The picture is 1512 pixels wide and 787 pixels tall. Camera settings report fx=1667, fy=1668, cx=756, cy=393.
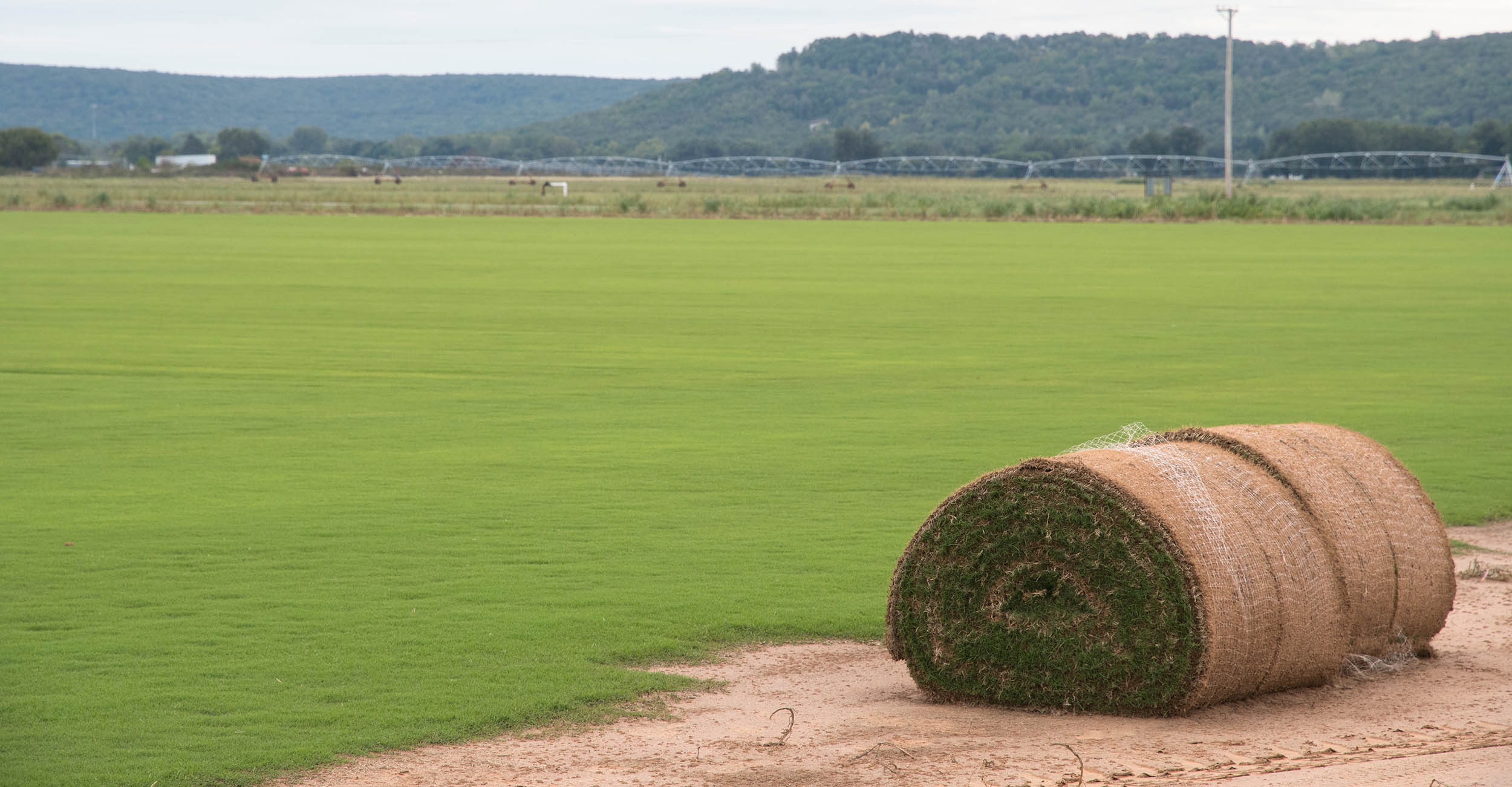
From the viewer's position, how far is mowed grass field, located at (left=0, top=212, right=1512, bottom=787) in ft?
26.0

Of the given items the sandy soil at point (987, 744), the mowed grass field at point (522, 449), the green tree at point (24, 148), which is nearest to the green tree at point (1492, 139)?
the mowed grass field at point (522, 449)

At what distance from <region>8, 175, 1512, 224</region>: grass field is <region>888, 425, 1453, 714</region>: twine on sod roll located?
217ft

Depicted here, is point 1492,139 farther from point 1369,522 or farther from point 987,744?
point 987,744

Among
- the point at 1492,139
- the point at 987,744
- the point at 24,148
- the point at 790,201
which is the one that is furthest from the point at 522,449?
the point at 24,148

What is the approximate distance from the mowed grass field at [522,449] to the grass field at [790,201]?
35.3m

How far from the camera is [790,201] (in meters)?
88.4

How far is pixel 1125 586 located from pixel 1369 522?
1.51 m

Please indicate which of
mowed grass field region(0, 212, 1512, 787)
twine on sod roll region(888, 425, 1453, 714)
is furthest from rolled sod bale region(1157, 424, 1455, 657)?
mowed grass field region(0, 212, 1512, 787)

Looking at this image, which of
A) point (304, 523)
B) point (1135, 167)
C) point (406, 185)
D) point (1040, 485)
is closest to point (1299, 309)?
point (304, 523)

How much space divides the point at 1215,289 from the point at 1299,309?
14.2 ft

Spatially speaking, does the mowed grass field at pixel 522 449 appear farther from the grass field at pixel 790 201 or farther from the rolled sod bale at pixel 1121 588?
the grass field at pixel 790 201

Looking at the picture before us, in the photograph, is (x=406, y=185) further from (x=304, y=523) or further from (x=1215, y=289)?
(x=304, y=523)

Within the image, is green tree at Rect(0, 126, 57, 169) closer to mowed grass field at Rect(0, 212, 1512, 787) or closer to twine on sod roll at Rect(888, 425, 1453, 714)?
mowed grass field at Rect(0, 212, 1512, 787)

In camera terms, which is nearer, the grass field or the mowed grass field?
the mowed grass field
